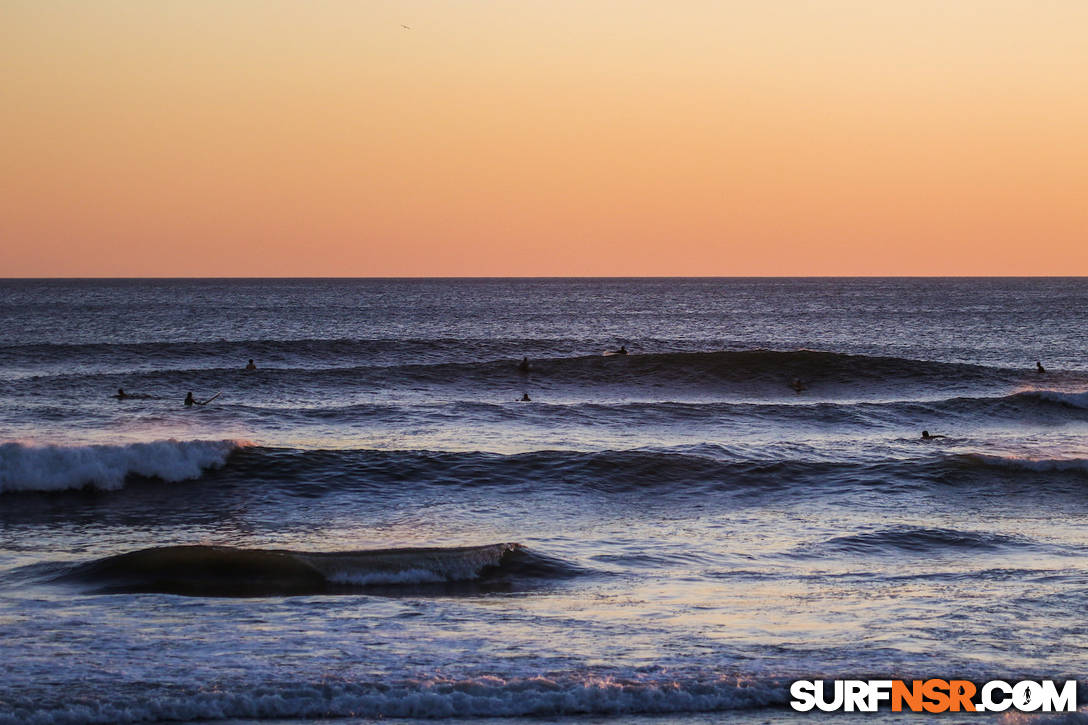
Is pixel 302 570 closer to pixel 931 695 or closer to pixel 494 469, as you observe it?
pixel 931 695

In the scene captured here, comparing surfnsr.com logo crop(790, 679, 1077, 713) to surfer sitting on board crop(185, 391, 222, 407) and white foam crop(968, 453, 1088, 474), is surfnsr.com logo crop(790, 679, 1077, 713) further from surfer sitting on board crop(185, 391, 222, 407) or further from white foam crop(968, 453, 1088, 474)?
surfer sitting on board crop(185, 391, 222, 407)

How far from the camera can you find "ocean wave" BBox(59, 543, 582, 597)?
43.3 ft

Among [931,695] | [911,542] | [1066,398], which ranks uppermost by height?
[1066,398]

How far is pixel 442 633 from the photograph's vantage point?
11.1m

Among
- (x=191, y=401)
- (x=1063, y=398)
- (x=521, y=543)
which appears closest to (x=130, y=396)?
(x=191, y=401)

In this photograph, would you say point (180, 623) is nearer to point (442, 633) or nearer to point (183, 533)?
point (442, 633)

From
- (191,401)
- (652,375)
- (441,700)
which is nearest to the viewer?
(441,700)

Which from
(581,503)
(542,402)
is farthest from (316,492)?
(542,402)

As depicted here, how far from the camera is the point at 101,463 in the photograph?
837 inches

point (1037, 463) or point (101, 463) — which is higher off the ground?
point (101, 463)

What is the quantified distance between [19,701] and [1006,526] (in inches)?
573

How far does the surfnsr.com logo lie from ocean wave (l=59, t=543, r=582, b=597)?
502 centimetres

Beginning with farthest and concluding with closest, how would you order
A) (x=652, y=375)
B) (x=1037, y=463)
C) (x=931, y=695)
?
(x=652, y=375), (x=1037, y=463), (x=931, y=695)

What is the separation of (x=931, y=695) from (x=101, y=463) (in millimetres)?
17198
